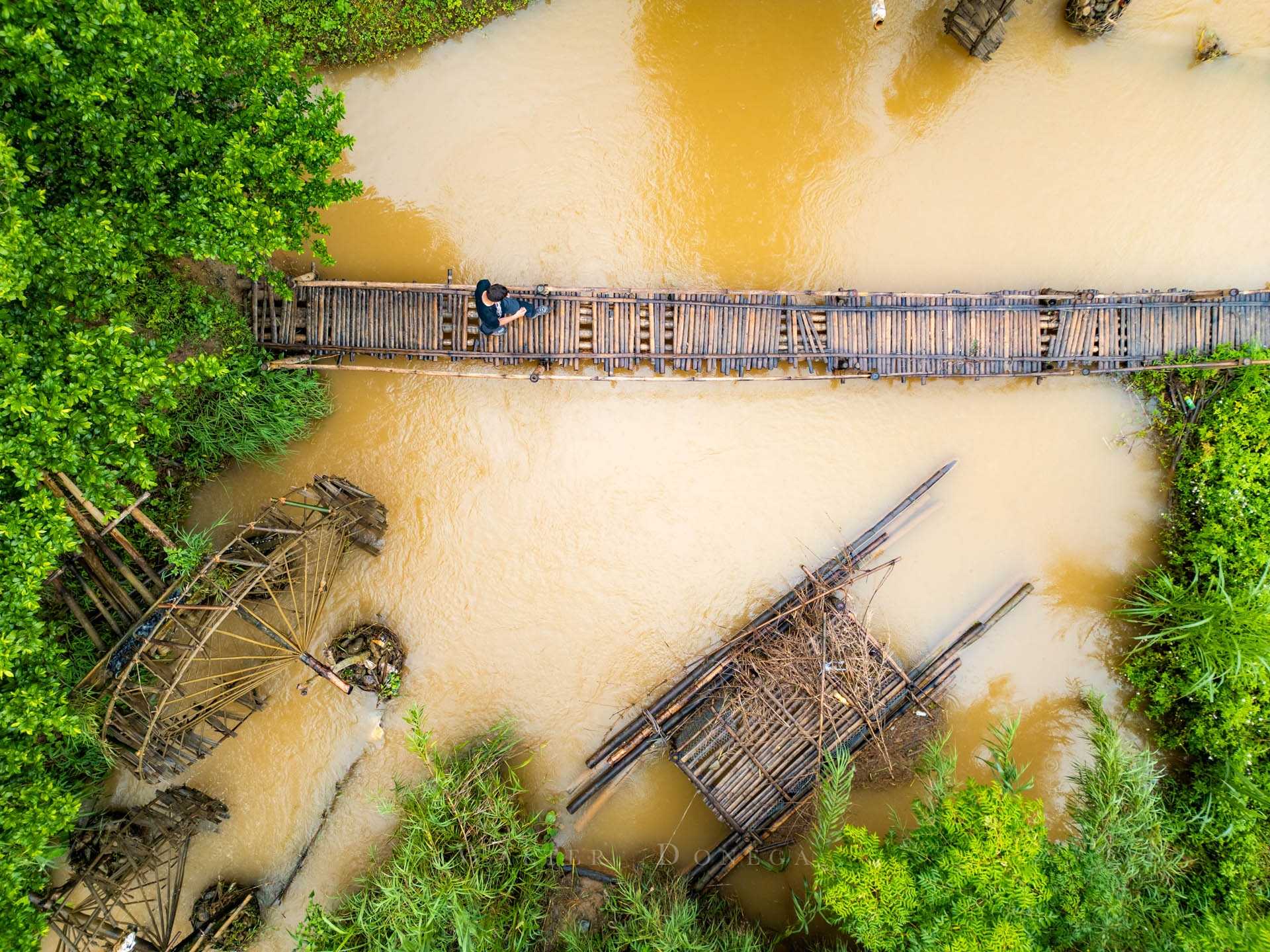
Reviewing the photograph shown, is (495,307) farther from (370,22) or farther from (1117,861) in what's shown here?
(1117,861)

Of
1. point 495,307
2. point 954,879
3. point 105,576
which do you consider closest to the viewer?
point 954,879

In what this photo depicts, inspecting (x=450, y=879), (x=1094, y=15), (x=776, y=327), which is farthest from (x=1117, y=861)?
(x=1094, y=15)

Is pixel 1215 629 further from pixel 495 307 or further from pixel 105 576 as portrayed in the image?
pixel 105 576

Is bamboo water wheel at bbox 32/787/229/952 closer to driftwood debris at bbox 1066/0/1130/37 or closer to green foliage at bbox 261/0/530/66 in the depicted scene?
green foliage at bbox 261/0/530/66

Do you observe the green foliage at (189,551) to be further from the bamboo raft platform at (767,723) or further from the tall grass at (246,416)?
the bamboo raft platform at (767,723)

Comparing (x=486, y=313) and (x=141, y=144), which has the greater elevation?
(x=141, y=144)

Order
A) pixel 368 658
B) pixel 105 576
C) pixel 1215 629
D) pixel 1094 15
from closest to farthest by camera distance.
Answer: pixel 105 576
pixel 1215 629
pixel 368 658
pixel 1094 15

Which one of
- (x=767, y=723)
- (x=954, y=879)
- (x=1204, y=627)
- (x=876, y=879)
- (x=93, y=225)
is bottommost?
(x=876, y=879)

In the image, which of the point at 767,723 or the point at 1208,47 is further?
the point at 1208,47
